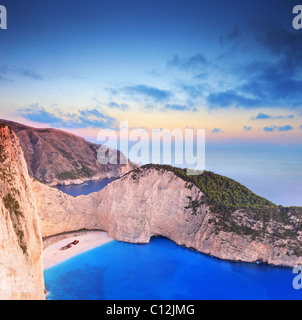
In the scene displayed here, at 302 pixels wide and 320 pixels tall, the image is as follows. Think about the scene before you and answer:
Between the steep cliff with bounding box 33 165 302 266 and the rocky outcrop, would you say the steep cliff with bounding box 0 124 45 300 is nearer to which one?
the steep cliff with bounding box 33 165 302 266

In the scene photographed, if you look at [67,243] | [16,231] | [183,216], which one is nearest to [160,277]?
[183,216]

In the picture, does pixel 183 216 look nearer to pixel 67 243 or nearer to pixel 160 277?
pixel 160 277

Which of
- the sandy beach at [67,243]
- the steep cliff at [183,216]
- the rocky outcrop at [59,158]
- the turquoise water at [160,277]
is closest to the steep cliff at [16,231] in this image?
the turquoise water at [160,277]

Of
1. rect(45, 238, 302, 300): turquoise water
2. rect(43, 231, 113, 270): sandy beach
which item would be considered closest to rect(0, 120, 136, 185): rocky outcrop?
rect(43, 231, 113, 270): sandy beach

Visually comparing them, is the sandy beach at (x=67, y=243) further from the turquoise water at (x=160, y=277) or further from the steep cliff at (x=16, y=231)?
the steep cliff at (x=16, y=231)

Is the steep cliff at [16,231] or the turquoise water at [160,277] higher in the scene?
the steep cliff at [16,231]
